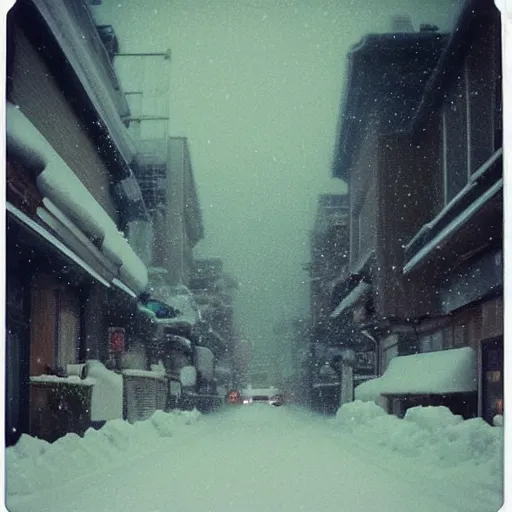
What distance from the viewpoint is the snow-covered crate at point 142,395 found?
251cm

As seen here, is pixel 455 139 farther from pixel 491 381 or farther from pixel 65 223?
pixel 65 223

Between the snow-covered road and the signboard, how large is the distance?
0.35 metres

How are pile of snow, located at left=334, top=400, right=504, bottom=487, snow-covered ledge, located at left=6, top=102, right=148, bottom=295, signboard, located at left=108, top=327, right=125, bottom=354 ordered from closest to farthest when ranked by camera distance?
pile of snow, located at left=334, top=400, right=504, bottom=487
snow-covered ledge, located at left=6, top=102, right=148, bottom=295
signboard, located at left=108, top=327, right=125, bottom=354

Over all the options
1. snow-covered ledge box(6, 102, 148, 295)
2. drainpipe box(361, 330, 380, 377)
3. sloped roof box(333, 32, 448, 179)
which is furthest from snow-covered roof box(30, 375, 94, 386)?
sloped roof box(333, 32, 448, 179)

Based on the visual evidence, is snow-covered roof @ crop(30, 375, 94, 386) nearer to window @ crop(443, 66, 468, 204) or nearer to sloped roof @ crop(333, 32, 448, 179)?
sloped roof @ crop(333, 32, 448, 179)

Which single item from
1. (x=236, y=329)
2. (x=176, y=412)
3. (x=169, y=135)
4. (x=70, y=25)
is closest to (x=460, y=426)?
(x=236, y=329)

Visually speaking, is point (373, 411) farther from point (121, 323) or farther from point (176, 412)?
point (121, 323)

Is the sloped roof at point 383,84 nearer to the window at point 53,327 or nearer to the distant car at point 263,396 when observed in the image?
the distant car at point 263,396

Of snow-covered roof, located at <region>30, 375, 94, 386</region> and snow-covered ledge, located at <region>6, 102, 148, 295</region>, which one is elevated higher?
snow-covered ledge, located at <region>6, 102, 148, 295</region>

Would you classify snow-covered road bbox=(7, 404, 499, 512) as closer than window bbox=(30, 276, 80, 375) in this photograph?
Yes

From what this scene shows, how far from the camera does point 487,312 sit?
2379 millimetres

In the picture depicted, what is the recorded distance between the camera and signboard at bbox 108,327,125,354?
100 inches

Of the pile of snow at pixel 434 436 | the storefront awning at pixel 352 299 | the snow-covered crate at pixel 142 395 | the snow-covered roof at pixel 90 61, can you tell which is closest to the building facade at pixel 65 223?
the snow-covered roof at pixel 90 61

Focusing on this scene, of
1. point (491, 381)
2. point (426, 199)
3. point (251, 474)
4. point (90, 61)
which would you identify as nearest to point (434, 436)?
point (491, 381)
